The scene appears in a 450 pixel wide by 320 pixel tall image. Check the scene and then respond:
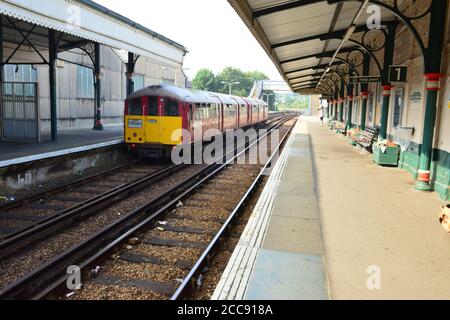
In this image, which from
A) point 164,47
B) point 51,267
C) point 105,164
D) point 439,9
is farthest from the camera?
point 164,47

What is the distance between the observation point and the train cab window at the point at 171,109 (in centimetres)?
1321

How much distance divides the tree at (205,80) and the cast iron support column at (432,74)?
12124 centimetres

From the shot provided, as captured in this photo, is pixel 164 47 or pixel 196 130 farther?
pixel 164 47

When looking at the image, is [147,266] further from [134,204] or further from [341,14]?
[341,14]

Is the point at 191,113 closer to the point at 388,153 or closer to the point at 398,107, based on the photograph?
the point at 388,153

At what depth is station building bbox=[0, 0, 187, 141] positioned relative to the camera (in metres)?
12.5

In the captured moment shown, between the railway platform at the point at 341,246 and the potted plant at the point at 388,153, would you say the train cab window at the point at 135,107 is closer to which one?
the railway platform at the point at 341,246

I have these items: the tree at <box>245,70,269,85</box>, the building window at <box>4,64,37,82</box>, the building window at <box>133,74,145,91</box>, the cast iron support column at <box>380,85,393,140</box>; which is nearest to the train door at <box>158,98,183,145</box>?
the cast iron support column at <box>380,85,393,140</box>

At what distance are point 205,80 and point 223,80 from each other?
9.46 metres

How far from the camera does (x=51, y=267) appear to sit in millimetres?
5316

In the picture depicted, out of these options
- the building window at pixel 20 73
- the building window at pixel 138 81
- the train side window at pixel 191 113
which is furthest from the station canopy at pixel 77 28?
the building window at pixel 138 81

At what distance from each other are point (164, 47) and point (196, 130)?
7239mm

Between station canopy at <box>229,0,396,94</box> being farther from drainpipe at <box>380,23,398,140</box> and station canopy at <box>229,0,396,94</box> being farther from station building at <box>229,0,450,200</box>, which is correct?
drainpipe at <box>380,23,398,140</box>
